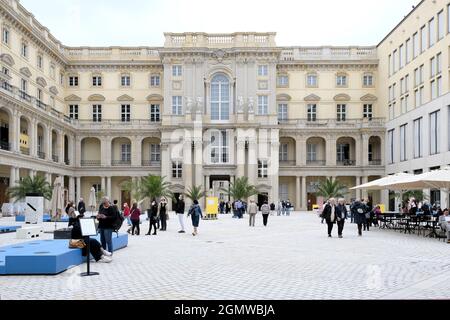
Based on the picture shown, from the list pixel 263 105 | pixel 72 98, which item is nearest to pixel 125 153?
pixel 72 98

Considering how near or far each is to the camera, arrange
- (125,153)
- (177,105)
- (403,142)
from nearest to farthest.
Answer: (403,142)
(177,105)
(125,153)

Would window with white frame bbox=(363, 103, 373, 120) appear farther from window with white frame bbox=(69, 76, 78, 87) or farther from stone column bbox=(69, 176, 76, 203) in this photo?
stone column bbox=(69, 176, 76, 203)

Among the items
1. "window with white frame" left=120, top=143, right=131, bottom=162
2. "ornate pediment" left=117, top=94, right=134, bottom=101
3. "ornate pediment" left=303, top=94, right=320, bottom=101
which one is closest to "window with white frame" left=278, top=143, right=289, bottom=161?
"ornate pediment" left=303, top=94, right=320, bottom=101

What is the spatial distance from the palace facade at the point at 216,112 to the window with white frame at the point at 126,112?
0.12 metres

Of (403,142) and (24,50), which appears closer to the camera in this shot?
(24,50)

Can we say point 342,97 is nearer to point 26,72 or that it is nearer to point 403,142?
point 403,142

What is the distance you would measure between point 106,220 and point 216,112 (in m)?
44.5

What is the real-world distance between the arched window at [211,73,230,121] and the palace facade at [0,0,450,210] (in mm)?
110

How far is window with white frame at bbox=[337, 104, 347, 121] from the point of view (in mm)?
61906

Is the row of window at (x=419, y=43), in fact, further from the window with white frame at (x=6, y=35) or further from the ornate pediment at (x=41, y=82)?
the ornate pediment at (x=41, y=82)

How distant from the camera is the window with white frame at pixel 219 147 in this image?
56750 mm

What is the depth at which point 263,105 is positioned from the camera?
5784 centimetres
